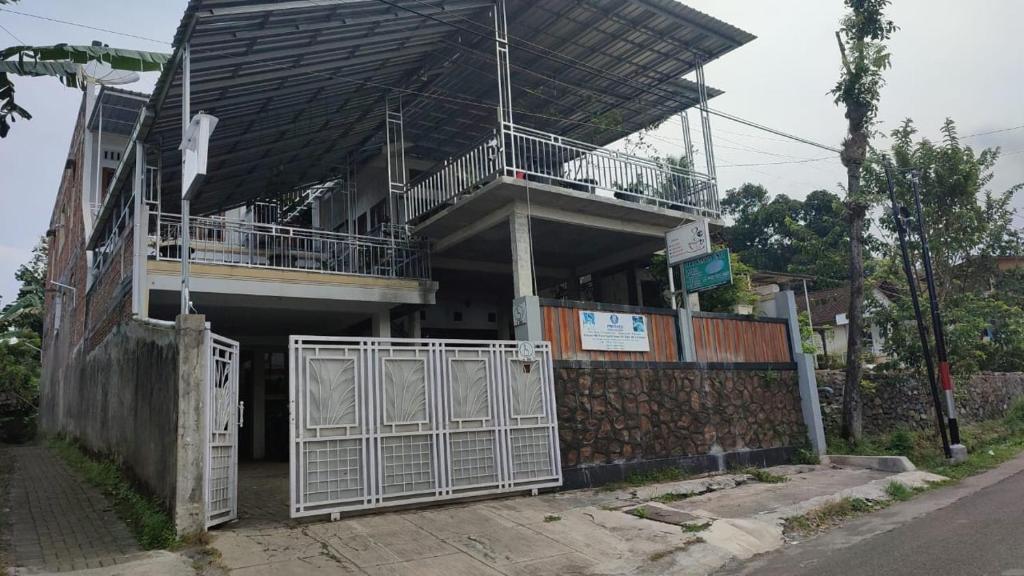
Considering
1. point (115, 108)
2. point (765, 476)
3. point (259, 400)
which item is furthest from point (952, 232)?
point (115, 108)

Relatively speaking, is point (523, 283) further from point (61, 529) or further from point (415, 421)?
point (61, 529)

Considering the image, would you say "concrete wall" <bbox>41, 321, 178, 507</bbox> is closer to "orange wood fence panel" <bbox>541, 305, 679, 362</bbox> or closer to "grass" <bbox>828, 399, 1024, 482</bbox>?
"orange wood fence panel" <bbox>541, 305, 679, 362</bbox>

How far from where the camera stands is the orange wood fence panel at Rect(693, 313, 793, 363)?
12.6 metres

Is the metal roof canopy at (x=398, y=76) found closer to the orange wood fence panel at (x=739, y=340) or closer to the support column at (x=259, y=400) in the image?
the support column at (x=259, y=400)

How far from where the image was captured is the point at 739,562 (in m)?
7.13

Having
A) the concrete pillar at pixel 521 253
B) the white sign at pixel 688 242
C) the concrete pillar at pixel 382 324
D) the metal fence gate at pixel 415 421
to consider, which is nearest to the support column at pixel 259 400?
the concrete pillar at pixel 382 324

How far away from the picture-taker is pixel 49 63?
8180 millimetres

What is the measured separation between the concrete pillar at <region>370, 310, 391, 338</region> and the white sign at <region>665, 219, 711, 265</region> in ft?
18.6

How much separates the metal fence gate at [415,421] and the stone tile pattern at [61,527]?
1907 mm

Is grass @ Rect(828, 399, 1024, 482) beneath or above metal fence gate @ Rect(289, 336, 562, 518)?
Result: beneath

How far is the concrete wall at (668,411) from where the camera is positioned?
10367 mm

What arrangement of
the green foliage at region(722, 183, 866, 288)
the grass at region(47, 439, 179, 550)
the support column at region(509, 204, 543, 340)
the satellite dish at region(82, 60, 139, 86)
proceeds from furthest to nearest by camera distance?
the green foliage at region(722, 183, 866, 288)
the satellite dish at region(82, 60, 139, 86)
the support column at region(509, 204, 543, 340)
the grass at region(47, 439, 179, 550)

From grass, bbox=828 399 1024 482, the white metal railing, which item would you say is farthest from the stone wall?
the white metal railing

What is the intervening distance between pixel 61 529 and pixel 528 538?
211 inches
